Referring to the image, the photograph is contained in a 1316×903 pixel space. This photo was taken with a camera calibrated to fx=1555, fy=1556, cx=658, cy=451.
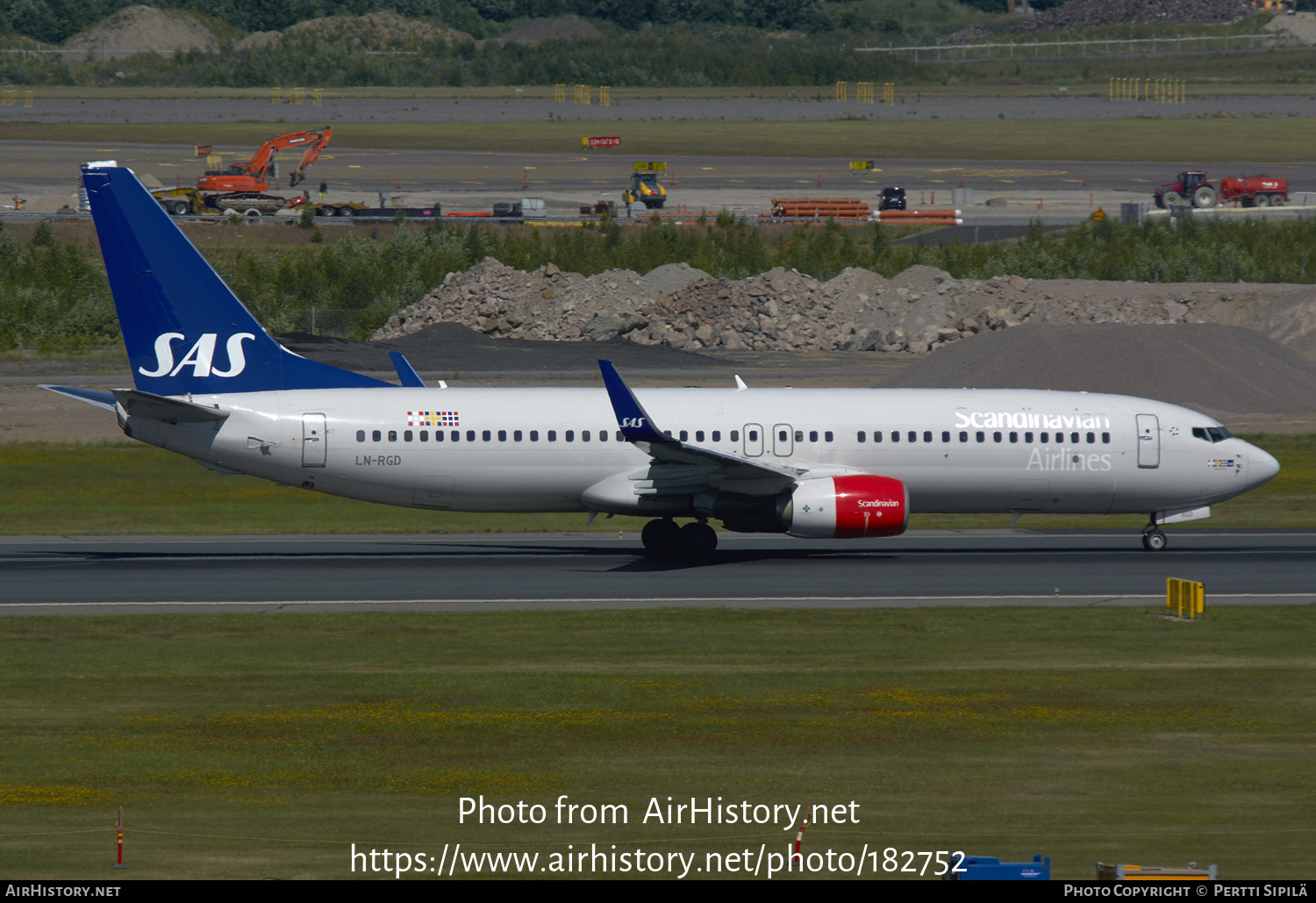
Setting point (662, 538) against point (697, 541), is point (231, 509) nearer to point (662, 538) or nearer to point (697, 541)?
point (662, 538)

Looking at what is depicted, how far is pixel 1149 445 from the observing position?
1564 inches

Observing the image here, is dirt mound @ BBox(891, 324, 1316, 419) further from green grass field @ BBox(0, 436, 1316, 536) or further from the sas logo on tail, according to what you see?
the sas logo on tail

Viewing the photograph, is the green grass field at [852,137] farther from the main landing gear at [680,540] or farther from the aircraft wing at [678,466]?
the aircraft wing at [678,466]

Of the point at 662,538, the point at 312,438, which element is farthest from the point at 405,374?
the point at 662,538

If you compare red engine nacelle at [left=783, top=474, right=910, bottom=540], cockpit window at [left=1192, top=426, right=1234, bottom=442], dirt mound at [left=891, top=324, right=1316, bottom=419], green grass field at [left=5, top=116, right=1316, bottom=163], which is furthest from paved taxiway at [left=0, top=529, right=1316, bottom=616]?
green grass field at [left=5, top=116, right=1316, bottom=163]

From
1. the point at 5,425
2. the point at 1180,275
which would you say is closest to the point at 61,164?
the point at 5,425

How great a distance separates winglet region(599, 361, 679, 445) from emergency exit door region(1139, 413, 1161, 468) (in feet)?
40.4

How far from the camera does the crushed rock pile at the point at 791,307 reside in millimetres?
77438

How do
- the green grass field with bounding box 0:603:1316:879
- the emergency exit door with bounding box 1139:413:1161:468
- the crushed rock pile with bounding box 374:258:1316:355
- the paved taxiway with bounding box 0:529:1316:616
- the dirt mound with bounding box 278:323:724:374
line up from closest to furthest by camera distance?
the green grass field with bounding box 0:603:1316:879
the paved taxiway with bounding box 0:529:1316:616
the emergency exit door with bounding box 1139:413:1161:468
the dirt mound with bounding box 278:323:724:374
the crushed rock pile with bounding box 374:258:1316:355

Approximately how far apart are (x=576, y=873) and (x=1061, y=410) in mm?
26239

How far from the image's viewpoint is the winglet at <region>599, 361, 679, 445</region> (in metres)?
36.1

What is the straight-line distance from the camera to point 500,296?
8181 cm

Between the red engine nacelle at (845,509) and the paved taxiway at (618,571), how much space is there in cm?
118

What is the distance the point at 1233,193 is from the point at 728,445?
83788 millimetres
